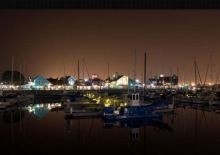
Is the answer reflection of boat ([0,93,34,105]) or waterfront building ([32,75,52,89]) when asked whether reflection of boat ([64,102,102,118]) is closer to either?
reflection of boat ([0,93,34,105])

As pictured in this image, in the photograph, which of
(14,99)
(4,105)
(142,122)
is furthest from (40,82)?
(142,122)

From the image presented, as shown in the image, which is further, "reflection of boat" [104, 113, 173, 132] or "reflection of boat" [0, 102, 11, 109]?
"reflection of boat" [0, 102, 11, 109]

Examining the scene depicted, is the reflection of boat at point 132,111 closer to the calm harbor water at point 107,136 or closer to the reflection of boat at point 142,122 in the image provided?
the reflection of boat at point 142,122

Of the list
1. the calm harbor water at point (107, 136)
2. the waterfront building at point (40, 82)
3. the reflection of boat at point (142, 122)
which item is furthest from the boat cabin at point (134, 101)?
the waterfront building at point (40, 82)

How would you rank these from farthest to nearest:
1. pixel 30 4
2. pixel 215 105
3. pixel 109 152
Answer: pixel 215 105 < pixel 109 152 < pixel 30 4

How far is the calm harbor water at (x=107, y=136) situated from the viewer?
1736cm

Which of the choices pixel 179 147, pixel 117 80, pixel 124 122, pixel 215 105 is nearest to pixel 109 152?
pixel 179 147

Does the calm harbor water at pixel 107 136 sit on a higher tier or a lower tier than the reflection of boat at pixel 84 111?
lower

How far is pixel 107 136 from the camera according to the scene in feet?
71.1

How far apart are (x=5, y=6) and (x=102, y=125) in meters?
13.0

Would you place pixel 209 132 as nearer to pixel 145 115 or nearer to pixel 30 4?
pixel 145 115

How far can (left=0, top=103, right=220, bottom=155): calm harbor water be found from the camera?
17359 mm

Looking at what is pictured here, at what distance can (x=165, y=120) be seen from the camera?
29.9 meters

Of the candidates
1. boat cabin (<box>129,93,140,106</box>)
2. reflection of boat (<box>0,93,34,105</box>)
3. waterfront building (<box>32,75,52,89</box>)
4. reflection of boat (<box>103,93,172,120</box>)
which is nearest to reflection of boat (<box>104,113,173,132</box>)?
reflection of boat (<box>103,93,172,120</box>)
